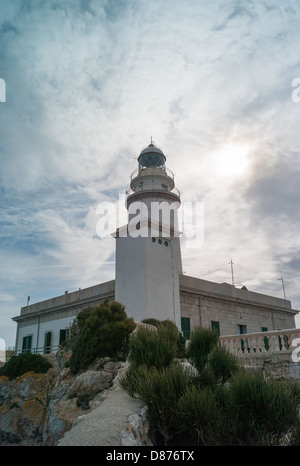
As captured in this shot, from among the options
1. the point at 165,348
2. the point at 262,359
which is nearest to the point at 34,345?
the point at 262,359

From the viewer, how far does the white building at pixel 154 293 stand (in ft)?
54.2

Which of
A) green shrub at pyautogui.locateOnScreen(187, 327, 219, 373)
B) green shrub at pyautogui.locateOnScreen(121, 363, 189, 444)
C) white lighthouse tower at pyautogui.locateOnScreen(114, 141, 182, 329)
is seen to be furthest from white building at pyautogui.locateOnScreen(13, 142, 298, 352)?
green shrub at pyautogui.locateOnScreen(121, 363, 189, 444)

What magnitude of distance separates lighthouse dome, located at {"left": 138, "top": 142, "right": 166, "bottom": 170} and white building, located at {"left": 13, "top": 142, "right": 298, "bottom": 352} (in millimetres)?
69

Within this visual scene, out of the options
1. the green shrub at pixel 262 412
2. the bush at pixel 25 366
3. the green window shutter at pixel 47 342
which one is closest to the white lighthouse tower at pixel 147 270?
the bush at pixel 25 366

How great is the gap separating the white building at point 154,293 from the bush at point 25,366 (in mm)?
3941

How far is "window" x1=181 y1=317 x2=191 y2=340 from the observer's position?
56.3 feet

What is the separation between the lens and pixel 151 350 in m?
7.00

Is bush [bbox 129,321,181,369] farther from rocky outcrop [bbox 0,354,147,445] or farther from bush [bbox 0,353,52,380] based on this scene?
bush [bbox 0,353,52,380]

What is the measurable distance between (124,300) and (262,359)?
720cm

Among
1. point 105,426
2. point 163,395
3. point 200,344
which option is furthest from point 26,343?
point 105,426

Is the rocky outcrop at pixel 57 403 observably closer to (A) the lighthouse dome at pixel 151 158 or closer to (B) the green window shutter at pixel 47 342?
(B) the green window shutter at pixel 47 342

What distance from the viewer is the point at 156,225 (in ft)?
57.6
